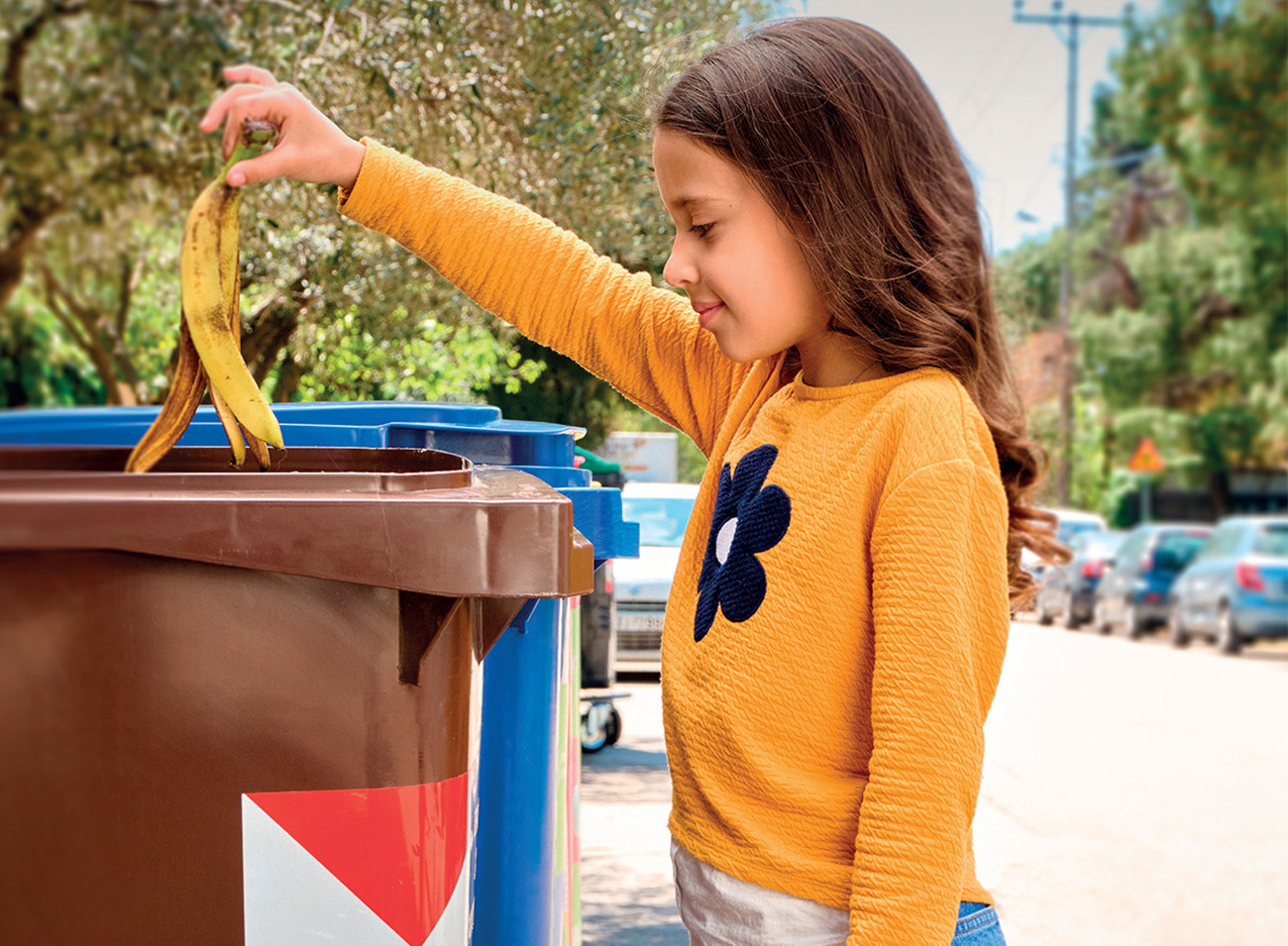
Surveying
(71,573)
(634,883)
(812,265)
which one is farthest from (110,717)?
(634,883)

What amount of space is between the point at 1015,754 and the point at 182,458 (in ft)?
23.6

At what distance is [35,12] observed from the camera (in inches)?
361

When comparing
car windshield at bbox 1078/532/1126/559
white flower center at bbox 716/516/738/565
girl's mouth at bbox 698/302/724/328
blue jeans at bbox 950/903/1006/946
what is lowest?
car windshield at bbox 1078/532/1126/559

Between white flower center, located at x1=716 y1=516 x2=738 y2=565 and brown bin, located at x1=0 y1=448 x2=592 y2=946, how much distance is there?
0.26 m

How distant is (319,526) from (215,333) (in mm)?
399

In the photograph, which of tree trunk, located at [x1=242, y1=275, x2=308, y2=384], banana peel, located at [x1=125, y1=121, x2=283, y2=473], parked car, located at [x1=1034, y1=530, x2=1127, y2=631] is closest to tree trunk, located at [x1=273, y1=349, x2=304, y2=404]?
tree trunk, located at [x1=242, y1=275, x2=308, y2=384]

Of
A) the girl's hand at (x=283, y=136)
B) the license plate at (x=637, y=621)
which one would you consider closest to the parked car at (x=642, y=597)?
the license plate at (x=637, y=621)

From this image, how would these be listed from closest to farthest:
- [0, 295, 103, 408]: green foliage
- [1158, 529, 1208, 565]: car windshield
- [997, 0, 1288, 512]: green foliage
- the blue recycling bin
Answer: the blue recycling bin → [997, 0, 1288, 512]: green foliage → [1158, 529, 1208, 565]: car windshield → [0, 295, 103, 408]: green foliage

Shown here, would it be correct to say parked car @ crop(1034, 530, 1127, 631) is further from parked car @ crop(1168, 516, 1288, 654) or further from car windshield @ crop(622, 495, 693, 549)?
car windshield @ crop(622, 495, 693, 549)

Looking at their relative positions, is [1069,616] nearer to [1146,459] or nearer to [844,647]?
[1146,459]

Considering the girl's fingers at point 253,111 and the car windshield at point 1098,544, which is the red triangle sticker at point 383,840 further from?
the car windshield at point 1098,544

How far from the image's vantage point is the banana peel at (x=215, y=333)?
1.62 m

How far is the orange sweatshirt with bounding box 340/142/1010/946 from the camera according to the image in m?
1.40

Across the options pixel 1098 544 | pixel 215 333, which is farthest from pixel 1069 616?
pixel 215 333
